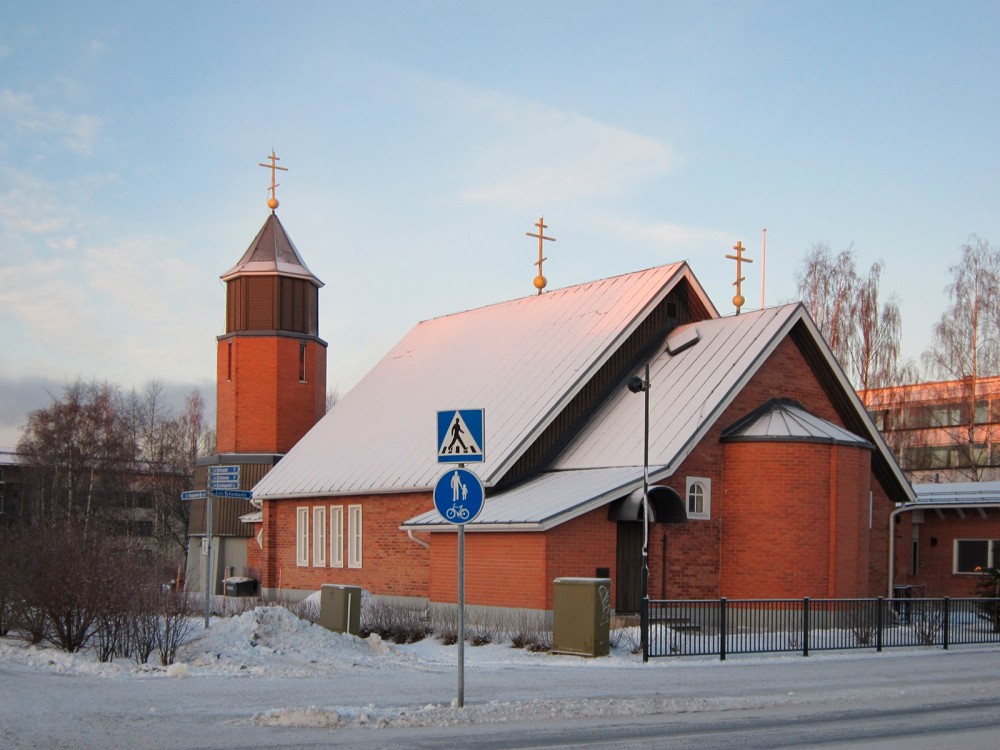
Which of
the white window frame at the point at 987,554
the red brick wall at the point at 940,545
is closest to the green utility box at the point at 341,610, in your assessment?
the red brick wall at the point at 940,545

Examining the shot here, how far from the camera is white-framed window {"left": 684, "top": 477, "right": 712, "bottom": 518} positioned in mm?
26250

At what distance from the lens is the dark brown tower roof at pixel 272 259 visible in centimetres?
4250

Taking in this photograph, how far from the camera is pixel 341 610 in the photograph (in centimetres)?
2164

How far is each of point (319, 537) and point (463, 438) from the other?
21.9 meters

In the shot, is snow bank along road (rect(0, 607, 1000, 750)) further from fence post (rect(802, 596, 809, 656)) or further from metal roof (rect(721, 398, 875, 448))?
metal roof (rect(721, 398, 875, 448))

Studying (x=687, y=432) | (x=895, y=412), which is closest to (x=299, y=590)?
(x=687, y=432)

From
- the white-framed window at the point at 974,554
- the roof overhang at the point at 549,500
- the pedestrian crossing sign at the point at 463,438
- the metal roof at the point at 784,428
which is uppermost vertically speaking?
the metal roof at the point at 784,428

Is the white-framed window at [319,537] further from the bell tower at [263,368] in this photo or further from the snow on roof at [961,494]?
the snow on roof at [961,494]

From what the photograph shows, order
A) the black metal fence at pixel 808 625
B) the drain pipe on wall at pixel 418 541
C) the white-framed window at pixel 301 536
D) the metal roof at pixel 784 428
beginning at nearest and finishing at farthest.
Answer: the black metal fence at pixel 808 625 → the metal roof at pixel 784 428 → the drain pipe on wall at pixel 418 541 → the white-framed window at pixel 301 536

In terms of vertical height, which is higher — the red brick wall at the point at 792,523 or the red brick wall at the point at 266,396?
the red brick wall at the point at 266,396

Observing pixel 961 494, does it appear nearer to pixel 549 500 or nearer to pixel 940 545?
pixel 940 545

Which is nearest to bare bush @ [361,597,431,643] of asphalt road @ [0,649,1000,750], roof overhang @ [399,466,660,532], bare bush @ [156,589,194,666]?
roof overhang @ [399,466,660,532]

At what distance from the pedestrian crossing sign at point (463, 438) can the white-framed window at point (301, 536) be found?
2246cm

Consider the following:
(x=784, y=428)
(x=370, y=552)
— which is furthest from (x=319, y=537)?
(x=784, y=428)
